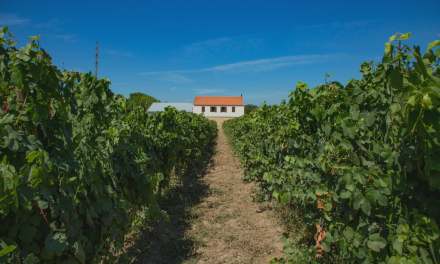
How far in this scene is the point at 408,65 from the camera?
1394mm

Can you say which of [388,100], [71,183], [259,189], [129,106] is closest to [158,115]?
[129,106]

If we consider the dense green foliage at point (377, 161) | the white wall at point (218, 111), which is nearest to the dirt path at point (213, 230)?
the dense green foliage at point (377, 161)

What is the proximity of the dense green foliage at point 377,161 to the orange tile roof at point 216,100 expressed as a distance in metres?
48.7

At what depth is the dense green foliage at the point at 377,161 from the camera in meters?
1.23

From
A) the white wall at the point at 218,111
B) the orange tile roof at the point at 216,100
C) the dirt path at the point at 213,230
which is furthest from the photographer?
the orange tile roof at the point at 216,100

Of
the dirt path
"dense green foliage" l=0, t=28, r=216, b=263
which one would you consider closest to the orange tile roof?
the dirt path

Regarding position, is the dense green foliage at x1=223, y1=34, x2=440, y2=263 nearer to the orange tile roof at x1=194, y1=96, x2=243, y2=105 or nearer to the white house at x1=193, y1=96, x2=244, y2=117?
the white house at x1=193, y1=96, x2=244, y2=117

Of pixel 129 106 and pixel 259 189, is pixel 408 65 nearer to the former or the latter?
pixel 129 106

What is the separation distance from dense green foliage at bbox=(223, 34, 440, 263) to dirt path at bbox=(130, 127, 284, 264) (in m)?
0.83

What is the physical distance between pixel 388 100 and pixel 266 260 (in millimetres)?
2253

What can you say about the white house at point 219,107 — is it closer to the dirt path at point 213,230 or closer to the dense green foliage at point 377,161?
the dirt path at point 213,230

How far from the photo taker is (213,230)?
3633 millimetres

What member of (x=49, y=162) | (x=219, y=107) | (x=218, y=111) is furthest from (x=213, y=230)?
(x=219, y=107)

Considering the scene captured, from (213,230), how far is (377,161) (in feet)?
8.44
